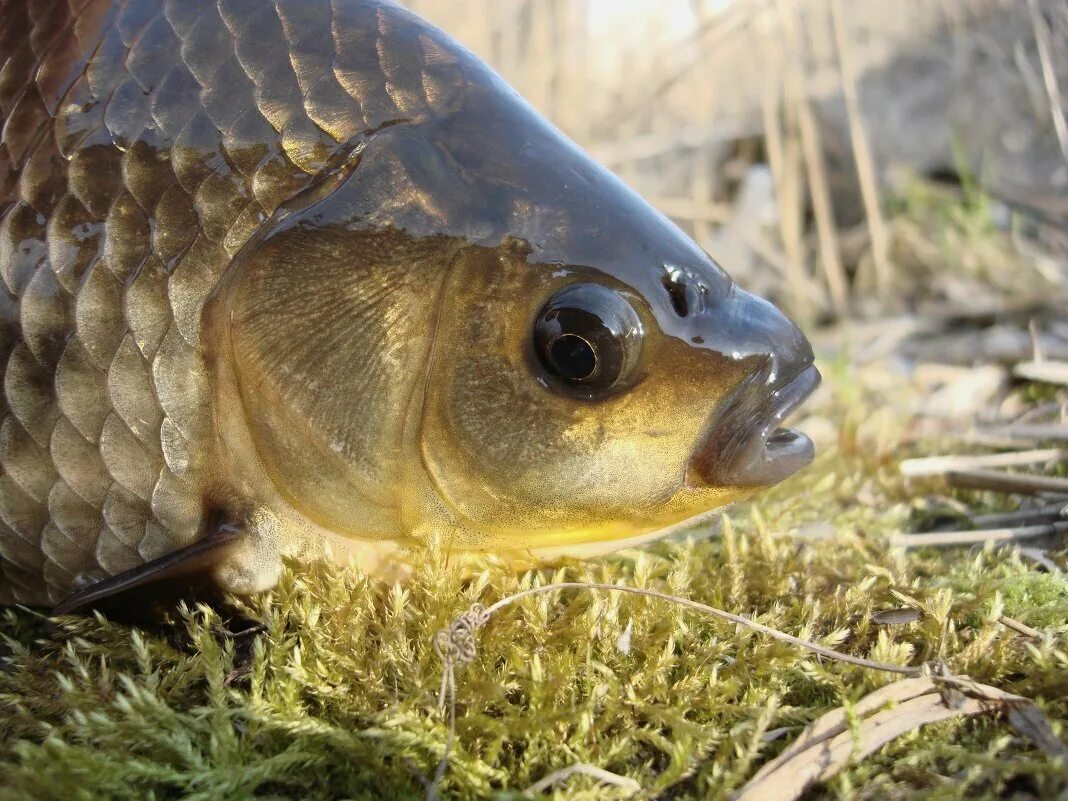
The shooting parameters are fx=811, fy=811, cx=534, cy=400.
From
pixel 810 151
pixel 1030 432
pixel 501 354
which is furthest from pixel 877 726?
pixel 810 151

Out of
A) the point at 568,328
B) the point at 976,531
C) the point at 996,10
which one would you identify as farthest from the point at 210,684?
the point at 996,10

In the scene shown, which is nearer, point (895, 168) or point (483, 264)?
point (483, 264)

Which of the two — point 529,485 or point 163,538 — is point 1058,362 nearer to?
point 529,485

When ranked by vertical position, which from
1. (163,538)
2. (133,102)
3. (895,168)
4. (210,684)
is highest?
(133,102)

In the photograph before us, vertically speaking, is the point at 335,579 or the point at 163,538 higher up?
the point at 163,538

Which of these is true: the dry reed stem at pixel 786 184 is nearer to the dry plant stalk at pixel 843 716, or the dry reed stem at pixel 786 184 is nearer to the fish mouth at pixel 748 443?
the fish mouth at pixel 748 443

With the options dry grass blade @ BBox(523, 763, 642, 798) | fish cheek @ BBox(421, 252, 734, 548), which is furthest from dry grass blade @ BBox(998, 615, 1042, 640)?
dry grass blade @ BBox(523, 763, 642, 798)

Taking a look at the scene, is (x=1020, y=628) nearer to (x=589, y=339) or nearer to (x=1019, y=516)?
(x=1019, y=516)
